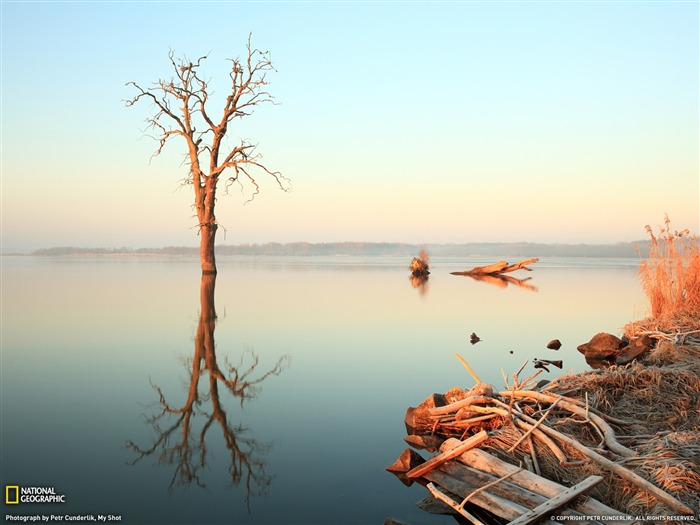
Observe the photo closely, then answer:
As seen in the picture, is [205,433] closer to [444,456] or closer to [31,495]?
[31,495]

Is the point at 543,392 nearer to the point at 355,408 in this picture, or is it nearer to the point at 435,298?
the point at 355,408

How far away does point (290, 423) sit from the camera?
6086mm

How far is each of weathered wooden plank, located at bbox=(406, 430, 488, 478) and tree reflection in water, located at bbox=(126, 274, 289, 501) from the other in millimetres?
1260

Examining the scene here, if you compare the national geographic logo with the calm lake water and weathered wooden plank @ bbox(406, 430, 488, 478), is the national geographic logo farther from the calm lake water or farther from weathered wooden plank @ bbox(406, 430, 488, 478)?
weathered wooden plank @ bbox(406, 430, 488, 478)

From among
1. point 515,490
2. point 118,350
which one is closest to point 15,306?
point 118,350

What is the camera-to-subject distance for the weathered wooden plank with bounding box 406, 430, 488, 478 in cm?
480

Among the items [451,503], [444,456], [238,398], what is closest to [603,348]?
[444,456]

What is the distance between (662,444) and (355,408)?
10.7ft

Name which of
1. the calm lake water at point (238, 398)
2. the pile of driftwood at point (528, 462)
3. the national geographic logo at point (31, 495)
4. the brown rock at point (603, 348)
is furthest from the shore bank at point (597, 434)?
the national geographic logo at point (31, 495)

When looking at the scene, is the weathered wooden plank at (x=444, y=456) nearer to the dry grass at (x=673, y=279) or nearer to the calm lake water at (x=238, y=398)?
the calm lake water at (x=238, y=398)

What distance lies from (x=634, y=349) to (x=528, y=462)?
18.2ft

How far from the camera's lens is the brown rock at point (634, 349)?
891 centimetres

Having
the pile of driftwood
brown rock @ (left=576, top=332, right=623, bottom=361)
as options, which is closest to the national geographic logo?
the pile of driftwood

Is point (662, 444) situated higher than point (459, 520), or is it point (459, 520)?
point (662, 444)
